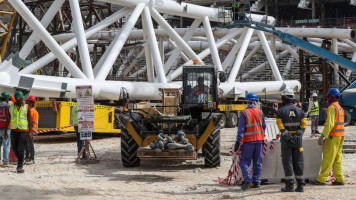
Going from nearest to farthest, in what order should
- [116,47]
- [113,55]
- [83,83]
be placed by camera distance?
[83,83] → [113,55] → [116,47]

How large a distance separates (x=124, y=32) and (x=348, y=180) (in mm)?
12472

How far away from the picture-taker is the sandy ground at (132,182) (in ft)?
30.0

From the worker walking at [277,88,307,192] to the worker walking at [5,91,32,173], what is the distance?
18.8 ft

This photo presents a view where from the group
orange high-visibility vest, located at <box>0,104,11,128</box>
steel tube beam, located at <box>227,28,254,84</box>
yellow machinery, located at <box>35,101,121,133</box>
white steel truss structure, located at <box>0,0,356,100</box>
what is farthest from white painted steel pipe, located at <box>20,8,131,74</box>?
steel tube beam, located at <box>227,28,254,84</box>

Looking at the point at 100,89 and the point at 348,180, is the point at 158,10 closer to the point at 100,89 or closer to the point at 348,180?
the point at 100,89

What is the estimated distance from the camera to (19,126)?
→ 1210 cm

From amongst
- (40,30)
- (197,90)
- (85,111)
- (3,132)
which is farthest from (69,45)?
(3,132)

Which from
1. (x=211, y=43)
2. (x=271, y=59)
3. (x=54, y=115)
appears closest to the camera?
(x=54, y=115)

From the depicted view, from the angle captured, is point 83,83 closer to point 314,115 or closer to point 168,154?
point 168,154

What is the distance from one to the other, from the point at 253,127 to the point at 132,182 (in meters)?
2.71

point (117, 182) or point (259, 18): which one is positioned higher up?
point (259, 18)

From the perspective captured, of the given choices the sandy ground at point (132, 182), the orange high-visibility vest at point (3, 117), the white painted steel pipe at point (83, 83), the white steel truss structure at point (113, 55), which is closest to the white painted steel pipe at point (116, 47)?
the white steel truss structure at point (113, 55)

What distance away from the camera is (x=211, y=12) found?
27.7m

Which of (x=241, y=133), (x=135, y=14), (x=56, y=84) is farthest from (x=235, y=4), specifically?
(x=241, y=133)
